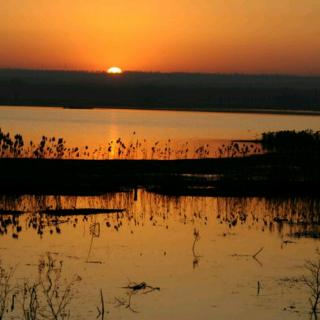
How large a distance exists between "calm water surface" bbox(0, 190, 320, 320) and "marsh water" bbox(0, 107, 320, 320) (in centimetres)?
2

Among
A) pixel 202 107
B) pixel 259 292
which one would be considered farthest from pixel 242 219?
pixel 202 107

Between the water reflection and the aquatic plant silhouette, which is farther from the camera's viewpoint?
the water reflection

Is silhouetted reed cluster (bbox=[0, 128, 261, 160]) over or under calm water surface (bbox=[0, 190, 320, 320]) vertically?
over

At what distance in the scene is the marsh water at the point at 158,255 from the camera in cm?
1216

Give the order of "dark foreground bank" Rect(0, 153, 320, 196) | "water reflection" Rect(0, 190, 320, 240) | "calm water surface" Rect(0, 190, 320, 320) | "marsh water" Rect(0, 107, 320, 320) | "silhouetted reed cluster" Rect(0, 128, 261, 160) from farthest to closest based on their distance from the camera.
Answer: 1. "silhouetted reed cluster" Rect(0, 128, 261, 160)
2. "dark foreground bank" Rect(0, 153, 320, 196)
3. "water reflection" Rect(0, 190, 320, 240)
4. "calm water surface" Rect(0, 190, 320, 320)
5. "marsh water" Rect(0, 107, 320, 320)

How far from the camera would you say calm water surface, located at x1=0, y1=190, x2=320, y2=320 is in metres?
12.3

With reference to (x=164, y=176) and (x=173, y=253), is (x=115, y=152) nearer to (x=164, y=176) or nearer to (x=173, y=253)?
(x=164, y=176)

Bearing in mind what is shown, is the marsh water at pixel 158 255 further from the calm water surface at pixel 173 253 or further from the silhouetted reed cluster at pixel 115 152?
the silhouetted reed cluster at pixel 115 152

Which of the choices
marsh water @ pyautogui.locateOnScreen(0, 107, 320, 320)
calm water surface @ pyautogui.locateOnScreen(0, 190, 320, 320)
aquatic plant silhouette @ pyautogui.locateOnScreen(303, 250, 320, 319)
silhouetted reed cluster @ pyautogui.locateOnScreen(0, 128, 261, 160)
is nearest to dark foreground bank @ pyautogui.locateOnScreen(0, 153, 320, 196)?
silhouetted reed cluster @ pyautogui.locateOnScreen(0, 128, 261, 160)

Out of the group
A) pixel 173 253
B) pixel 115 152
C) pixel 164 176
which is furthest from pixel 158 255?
pixel 115 152

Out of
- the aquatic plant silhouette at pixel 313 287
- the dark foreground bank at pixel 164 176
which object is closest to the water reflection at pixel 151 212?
the dark foreground bank at pixel 164 176

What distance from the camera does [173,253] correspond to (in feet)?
51.2

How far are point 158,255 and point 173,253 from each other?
0.35 metres

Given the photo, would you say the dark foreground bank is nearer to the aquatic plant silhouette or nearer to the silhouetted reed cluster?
the silhouetted reed cluster
